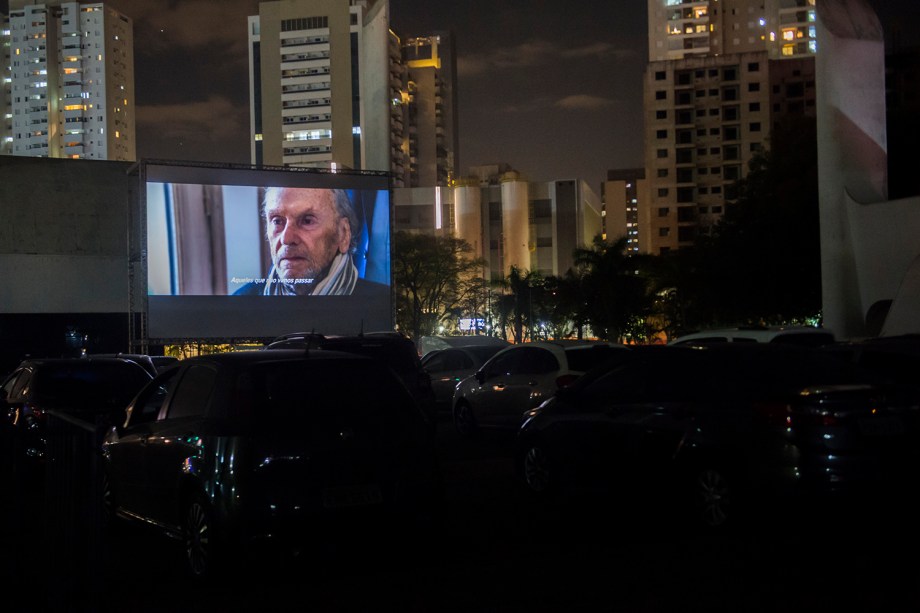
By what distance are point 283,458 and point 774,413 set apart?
3.75 metres

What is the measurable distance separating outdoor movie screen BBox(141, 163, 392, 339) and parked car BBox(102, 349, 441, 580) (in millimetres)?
27108

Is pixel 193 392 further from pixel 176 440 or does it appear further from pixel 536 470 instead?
pixel 536 470

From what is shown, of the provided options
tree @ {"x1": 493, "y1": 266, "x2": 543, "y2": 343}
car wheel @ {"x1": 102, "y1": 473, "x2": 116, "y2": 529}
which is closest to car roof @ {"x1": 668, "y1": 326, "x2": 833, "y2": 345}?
car wheel @ {"x1": 102, "y1": 473, "x2": 116, "y2": 529}

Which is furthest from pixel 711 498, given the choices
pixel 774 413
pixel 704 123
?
pixel 704 123

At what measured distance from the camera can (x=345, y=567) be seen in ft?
24.0

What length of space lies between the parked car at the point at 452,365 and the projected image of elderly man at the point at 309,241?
14.4m

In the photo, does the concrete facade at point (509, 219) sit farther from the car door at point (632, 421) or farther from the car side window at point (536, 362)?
the car door at point (632, 421)

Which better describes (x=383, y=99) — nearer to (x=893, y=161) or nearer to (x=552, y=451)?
(x=893, y=161)

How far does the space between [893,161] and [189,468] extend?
4279cm

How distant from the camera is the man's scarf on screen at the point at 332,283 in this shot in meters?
35.2

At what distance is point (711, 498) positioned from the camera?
822 cm


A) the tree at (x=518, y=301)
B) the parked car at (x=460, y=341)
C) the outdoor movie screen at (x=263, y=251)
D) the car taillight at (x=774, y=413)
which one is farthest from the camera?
the tree at (x=518, y=301)

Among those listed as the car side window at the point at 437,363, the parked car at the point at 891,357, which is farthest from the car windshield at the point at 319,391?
the car side window at the point at 437,363

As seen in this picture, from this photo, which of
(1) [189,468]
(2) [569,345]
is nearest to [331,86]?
(2) [569,345]
